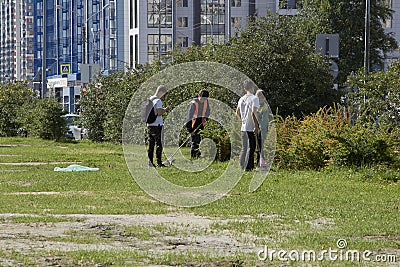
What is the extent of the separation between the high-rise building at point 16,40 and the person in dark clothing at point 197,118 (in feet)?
421

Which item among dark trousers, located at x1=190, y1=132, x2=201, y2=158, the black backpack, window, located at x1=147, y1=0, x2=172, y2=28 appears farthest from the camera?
window, located at x1=147, y1=0, x2=172, y2=28

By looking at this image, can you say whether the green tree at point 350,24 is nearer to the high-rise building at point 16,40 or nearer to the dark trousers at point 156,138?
the dark trousers at point 156,138

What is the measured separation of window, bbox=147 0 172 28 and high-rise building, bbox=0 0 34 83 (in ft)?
217

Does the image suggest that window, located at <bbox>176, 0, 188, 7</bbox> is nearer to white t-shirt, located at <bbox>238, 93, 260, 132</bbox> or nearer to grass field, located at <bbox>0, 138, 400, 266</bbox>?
white t-shirt, located at <bbox>238, 93, 260, 132</bbox>

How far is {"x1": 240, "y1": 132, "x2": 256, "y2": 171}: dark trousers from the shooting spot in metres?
18.4

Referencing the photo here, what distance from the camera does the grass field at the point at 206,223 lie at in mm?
8398

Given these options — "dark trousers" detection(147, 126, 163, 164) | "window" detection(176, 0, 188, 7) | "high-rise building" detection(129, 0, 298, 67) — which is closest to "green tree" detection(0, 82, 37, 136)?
"dark trousers" detection(147, 126, 163, 164)

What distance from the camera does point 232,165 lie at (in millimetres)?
19594

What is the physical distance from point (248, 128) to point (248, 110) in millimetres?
351

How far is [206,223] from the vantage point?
10828mm

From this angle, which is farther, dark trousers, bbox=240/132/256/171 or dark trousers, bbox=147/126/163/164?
dark trousers, bbox=147/126/163/164

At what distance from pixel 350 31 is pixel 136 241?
168 feet

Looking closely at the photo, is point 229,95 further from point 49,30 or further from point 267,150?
point 49,30

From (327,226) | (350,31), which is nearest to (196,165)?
(327,226)
